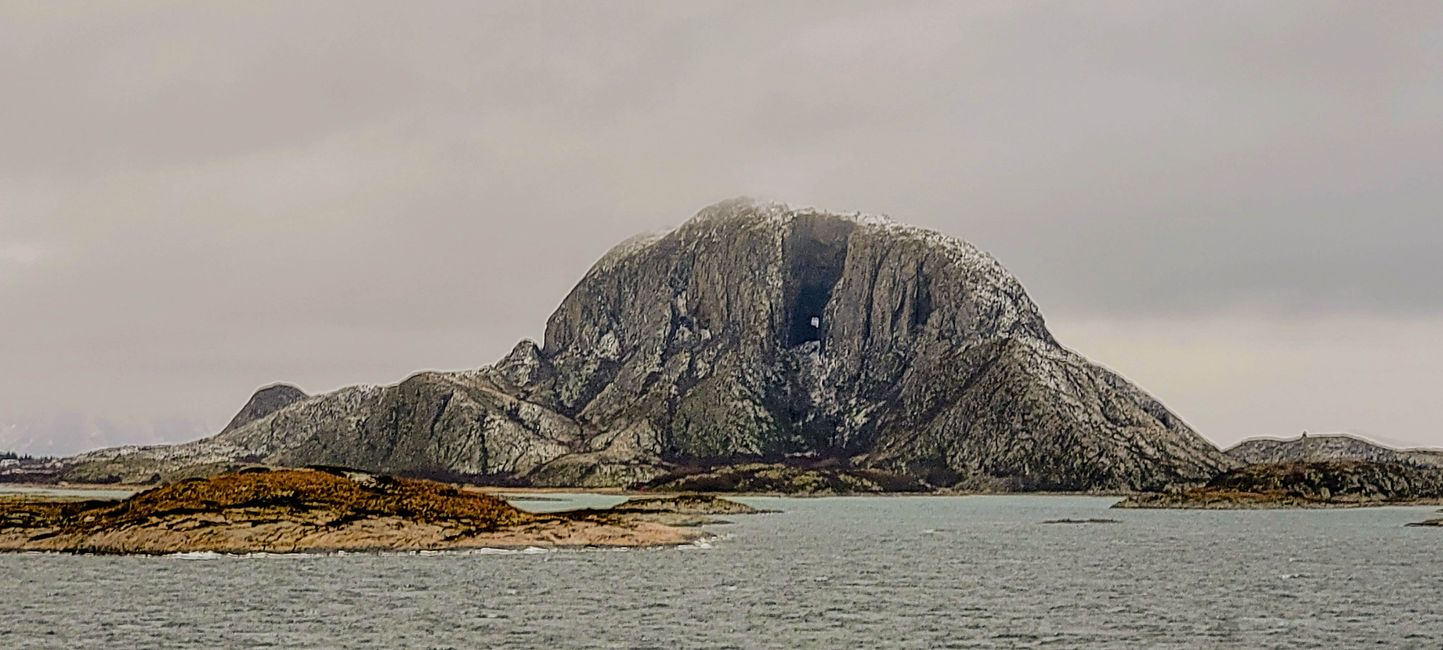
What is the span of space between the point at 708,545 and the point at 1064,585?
62745 mm

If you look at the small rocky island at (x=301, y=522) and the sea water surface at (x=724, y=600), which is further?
the small rocky island at (x=301, y=522)

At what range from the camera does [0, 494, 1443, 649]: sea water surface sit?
246 feet

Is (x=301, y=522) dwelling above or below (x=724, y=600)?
above

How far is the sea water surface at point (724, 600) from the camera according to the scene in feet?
246

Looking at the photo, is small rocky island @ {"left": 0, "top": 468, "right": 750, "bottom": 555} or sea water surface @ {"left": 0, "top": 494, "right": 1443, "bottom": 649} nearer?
sea water surface @ {"left": 0, "top": 494, "right": 1443, "bottom": 649}

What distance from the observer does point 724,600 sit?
313ft

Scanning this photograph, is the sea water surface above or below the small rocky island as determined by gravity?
below

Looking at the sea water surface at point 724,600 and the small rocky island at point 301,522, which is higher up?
the small rocky island at point 301,522

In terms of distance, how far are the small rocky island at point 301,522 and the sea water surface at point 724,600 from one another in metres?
8.48

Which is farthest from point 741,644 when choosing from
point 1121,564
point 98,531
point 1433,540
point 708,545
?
point 1433,540

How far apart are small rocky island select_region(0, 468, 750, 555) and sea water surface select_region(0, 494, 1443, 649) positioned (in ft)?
27.8

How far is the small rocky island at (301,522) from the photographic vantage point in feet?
465

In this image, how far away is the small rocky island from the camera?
14175cm

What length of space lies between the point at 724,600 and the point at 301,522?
7247cm
